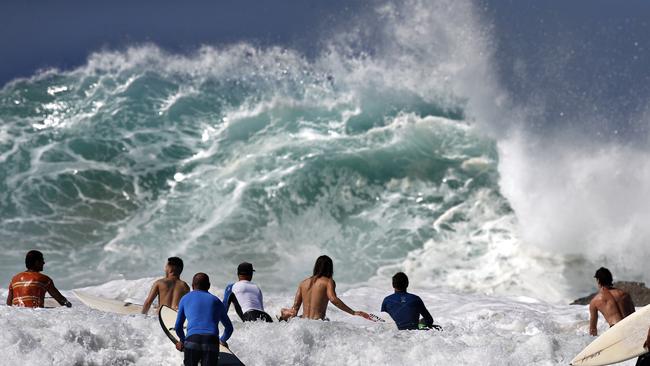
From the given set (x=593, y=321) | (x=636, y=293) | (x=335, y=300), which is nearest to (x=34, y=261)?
(x=335, y=300)

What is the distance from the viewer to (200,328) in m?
6.44

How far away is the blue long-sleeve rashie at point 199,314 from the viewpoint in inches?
254

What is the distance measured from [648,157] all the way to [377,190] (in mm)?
5707

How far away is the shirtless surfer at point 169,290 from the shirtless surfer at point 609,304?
12.3 ft

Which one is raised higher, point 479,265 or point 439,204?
point 439,204

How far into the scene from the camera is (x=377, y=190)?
2034 cm

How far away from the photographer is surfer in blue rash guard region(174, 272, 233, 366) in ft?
21.1

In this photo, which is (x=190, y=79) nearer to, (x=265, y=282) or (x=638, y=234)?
(x=265, y=282)

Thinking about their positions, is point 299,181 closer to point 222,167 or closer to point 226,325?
point 222,167

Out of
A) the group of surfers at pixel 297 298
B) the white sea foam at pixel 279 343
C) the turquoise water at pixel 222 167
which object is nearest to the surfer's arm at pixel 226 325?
the white sea foam at pixel 279 343

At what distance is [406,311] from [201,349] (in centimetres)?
253

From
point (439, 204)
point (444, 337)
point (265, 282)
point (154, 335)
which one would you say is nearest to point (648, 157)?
point (439, 204)

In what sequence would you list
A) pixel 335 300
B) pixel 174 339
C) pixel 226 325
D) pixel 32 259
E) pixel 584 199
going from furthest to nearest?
pixel 584 199 → pixel 335 300 → pixel 32 259 → pixel 174 339 → pixel 226 325

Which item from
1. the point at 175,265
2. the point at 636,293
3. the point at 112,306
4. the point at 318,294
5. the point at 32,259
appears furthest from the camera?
the point at 636,293
